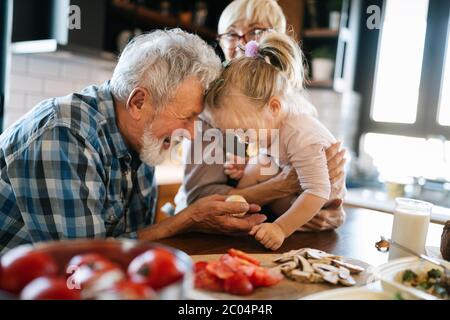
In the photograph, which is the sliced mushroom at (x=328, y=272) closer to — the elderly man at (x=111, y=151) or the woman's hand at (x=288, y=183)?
the elderly man at (x=111, y=151)

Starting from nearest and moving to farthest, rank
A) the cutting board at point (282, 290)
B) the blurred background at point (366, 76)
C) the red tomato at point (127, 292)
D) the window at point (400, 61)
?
1. the red tomato at point (127, 292)
2. the cutting board at point (282, 290)
3. the blurred background at point (366, 76)
4. the window at point (400, 61)

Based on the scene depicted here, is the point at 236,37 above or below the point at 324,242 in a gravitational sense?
above

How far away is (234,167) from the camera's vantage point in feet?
5.18

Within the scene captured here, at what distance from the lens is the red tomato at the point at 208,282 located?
2.57 feet

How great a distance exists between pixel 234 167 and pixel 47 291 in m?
1.17

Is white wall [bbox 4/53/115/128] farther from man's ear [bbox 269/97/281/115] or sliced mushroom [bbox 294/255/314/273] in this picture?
sliced mushroom [bbox 294/255/314/273]

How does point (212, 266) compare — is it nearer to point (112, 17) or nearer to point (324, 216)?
point (324, 216)

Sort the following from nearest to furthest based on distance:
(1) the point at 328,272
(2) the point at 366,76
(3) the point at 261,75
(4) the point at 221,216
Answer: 1. (1) the point at 328,272
2. (4) the point at 221,216
3. (3) the point at 261,75
4. (2) the point at 366,76

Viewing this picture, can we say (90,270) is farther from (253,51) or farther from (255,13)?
(255,13)

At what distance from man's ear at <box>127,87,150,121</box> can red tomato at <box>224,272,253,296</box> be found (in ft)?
2.18

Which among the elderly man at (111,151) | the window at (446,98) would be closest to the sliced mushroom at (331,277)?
the elderly man at (111,151)

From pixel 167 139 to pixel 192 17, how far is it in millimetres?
2252

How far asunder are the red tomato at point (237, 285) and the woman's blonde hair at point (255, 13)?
1.23 meters

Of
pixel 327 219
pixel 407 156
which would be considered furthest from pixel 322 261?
pixel 407 156
